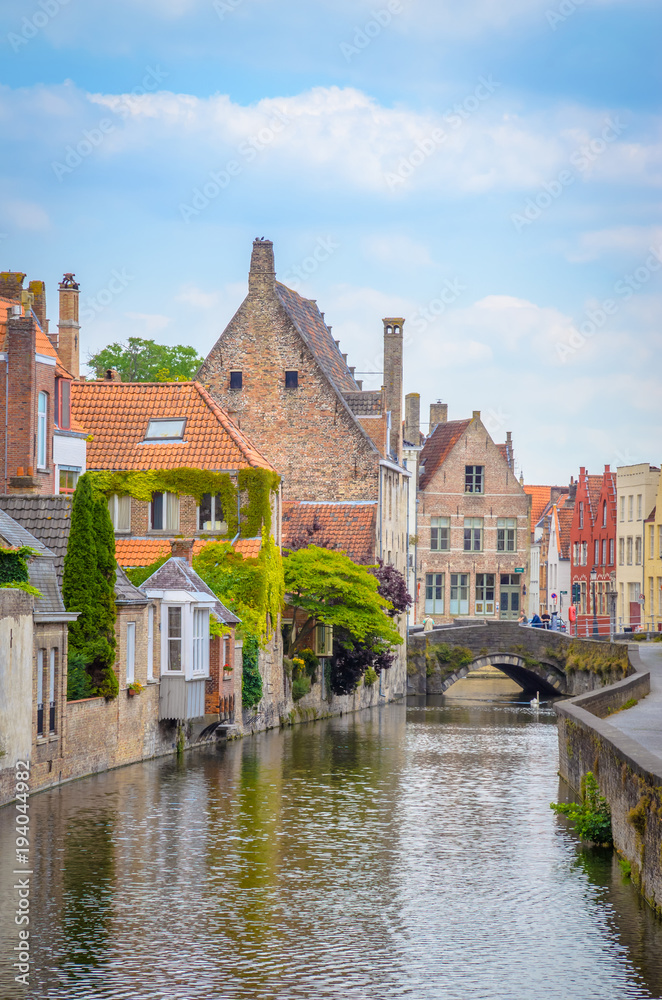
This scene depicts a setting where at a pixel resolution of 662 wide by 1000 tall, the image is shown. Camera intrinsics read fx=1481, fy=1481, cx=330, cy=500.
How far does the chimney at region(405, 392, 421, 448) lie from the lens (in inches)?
3300

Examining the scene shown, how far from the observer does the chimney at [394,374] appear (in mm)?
65625

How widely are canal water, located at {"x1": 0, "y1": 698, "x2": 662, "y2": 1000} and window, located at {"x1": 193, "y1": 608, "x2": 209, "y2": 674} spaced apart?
3715mm

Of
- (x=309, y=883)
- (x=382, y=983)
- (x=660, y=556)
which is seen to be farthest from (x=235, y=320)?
(x=382, y=983)

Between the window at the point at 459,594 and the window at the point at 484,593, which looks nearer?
the window at the point at 459,594

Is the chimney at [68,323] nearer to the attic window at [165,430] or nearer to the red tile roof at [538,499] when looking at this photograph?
the attic window at [165,430]

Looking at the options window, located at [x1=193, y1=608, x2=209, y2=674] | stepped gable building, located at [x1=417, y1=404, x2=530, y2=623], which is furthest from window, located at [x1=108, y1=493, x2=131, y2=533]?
stepped gable building, located at [x1=417, y1=404, x2=530, y2=623]

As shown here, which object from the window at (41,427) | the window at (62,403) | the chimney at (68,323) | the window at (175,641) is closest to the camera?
the window at (175,641)

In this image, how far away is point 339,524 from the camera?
57.9 meters

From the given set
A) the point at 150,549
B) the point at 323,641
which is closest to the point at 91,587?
the point at 150,549

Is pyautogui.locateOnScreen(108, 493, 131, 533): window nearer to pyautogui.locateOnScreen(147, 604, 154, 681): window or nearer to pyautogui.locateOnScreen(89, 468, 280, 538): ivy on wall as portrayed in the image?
pyautogui.locateOnScreen(89, 468, 280, 538): ivy on wall

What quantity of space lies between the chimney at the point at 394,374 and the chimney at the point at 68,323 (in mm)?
17143

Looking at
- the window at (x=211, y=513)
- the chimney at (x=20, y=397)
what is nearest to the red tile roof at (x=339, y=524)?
the window at (x=211, y=513)

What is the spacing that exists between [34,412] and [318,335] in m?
23.6

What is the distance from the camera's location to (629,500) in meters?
80.8
